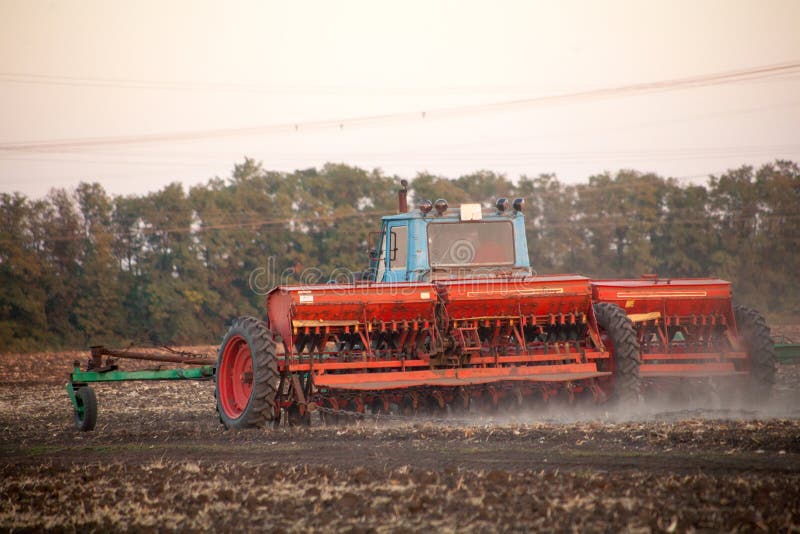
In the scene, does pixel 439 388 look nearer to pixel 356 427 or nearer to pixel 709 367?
pixel 356 427

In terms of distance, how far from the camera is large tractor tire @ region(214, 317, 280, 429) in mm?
12453

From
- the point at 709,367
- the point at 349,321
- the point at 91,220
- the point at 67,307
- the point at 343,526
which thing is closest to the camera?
the point at 343,526

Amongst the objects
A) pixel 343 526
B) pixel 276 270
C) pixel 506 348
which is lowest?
pixel 343 526

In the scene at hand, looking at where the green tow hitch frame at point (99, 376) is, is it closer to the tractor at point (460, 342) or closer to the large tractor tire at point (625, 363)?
the tractor at point (460, 342)

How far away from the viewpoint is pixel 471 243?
15898 millimetres

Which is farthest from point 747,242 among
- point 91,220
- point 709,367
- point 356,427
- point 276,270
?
point 356,427

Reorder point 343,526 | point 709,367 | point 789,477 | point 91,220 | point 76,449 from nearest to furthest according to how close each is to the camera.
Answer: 1. point 343,526
2. point 789,477
3. point 76,449
4. point 709,367
5. point 91,220

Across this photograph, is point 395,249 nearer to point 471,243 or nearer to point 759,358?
point 471,243

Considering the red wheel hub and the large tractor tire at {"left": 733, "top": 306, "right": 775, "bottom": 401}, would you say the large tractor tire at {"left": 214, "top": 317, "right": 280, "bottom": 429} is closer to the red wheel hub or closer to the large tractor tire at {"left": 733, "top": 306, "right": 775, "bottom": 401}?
the red wheel hub

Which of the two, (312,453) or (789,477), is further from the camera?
(312,453)

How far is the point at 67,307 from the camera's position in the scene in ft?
161

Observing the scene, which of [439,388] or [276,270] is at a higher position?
[276,270]

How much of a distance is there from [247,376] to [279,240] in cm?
4221

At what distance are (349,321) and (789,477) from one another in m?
6.56
